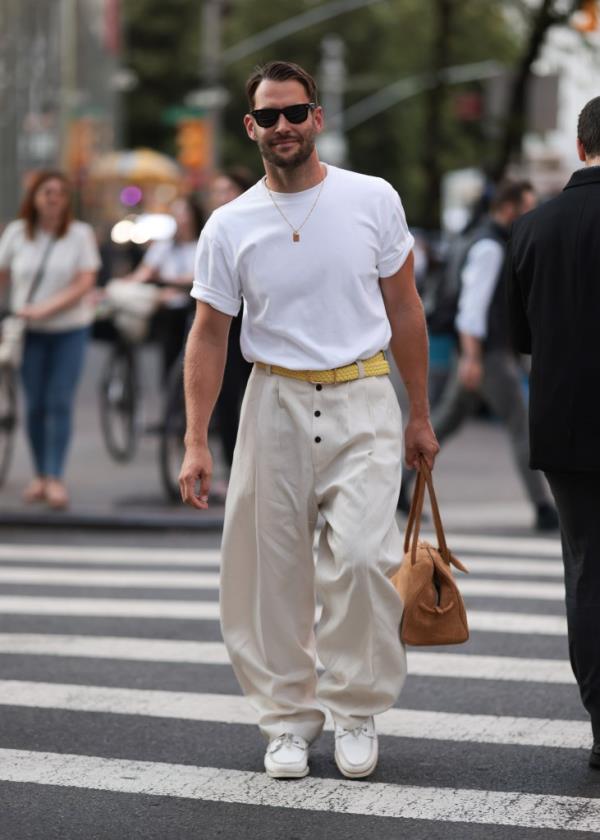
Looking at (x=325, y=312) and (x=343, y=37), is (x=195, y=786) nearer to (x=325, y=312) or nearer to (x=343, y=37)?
(x=325, y=312)

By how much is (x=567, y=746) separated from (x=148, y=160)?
46858 mm

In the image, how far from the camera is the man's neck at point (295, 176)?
Answer: 4.85 m

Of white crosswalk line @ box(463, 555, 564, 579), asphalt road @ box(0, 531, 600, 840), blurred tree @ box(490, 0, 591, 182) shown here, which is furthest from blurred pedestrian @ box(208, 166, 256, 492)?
blurred tree @ box(490, 0, 591, 182)

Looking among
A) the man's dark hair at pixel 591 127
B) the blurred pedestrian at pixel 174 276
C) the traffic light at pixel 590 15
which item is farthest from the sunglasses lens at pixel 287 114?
the traffic light at pixel 590 15

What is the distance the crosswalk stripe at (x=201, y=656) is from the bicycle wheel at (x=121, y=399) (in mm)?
6072

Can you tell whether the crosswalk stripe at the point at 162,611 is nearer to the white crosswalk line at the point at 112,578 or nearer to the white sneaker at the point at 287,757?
the white crosswalk line at the point at 112,578

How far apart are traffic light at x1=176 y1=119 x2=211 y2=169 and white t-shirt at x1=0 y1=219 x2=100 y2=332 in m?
28.5

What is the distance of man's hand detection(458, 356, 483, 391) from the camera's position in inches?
382

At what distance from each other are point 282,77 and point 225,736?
2.02 m

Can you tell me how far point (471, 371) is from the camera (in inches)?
382

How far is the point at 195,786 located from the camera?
488 cm

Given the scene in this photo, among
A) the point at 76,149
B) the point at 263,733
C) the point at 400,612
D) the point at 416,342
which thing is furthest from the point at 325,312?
the point at 76,149

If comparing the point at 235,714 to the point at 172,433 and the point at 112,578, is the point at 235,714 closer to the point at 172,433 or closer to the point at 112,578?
the point at 112,578

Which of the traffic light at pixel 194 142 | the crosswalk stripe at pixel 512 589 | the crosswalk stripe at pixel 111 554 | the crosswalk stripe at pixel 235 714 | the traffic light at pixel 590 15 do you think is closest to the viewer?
the crosswalk stripe at pixel 235 714
